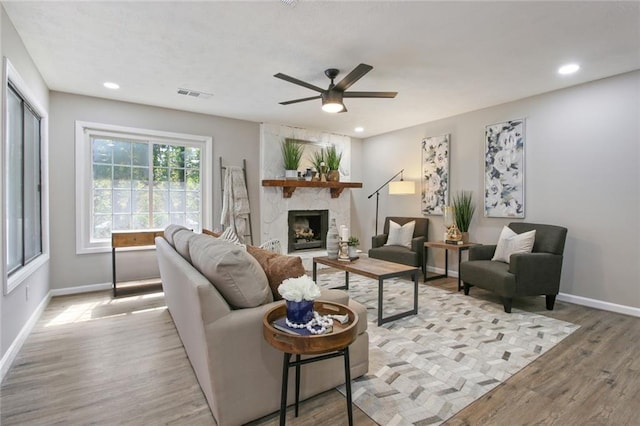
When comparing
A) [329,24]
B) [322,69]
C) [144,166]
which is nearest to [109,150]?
[144,166]

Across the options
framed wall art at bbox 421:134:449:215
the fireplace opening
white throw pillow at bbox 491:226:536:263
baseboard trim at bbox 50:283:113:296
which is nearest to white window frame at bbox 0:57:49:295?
baseboard trim at bbox 50:283:113:296

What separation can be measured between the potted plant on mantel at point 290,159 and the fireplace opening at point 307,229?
70 centimetres

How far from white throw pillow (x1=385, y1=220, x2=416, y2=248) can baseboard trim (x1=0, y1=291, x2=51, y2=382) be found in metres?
4.56

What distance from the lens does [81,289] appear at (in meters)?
4.10

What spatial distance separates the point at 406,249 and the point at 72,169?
4736mm

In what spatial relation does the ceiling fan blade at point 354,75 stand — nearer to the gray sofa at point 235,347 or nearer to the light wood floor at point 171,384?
the gray sofa at point 235,347

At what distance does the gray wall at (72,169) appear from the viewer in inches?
155

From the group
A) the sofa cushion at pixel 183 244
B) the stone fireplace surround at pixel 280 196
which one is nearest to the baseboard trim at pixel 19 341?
the sofa cushion at pixel 183 244

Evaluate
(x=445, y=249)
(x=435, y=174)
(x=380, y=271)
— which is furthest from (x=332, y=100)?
(x=445, y=249)

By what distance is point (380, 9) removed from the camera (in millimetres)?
2227

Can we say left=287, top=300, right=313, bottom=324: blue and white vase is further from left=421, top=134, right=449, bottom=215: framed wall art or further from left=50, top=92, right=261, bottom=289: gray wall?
left=421, top=134, right=449, bottom=215: framed wall art

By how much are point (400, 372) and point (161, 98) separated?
4227 millimetres

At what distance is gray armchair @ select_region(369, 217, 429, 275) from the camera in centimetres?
465

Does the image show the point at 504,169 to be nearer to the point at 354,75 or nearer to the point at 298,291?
the point at 354,75
